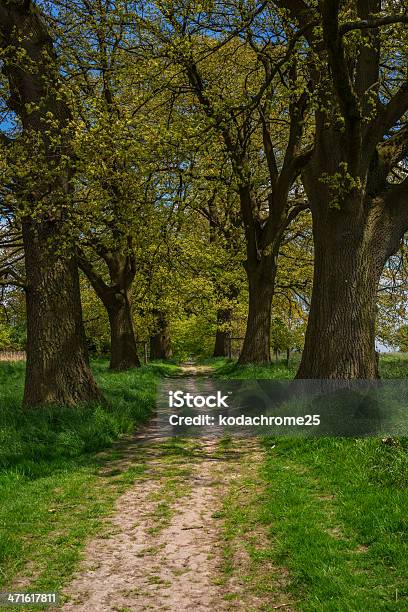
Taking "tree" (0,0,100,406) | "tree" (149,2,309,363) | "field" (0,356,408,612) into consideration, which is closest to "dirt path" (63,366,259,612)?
"field" (0,356,408,612)

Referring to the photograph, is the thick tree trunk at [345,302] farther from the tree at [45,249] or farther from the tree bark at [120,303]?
the tree bark at [120,303]

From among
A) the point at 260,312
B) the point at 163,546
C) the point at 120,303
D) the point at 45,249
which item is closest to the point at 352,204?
the point at 45,249

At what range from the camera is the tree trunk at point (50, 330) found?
420 inches

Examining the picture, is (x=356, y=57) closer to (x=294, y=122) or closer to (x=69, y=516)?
(x=294, y=122)

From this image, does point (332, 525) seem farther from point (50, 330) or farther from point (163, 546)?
point (50, 330)

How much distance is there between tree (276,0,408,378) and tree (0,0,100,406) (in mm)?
4583

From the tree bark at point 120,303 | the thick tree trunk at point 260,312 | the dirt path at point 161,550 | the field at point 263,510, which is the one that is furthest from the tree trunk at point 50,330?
the tree bark at point 120,303

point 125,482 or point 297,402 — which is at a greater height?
point 297,402

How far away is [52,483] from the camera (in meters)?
7.20

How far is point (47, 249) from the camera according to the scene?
423 inches

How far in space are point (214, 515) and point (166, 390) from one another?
37.9 ft

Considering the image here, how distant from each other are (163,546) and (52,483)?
93.1 inches

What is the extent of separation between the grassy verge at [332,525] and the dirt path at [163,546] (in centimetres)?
32

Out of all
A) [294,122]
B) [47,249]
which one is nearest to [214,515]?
[47,249]
